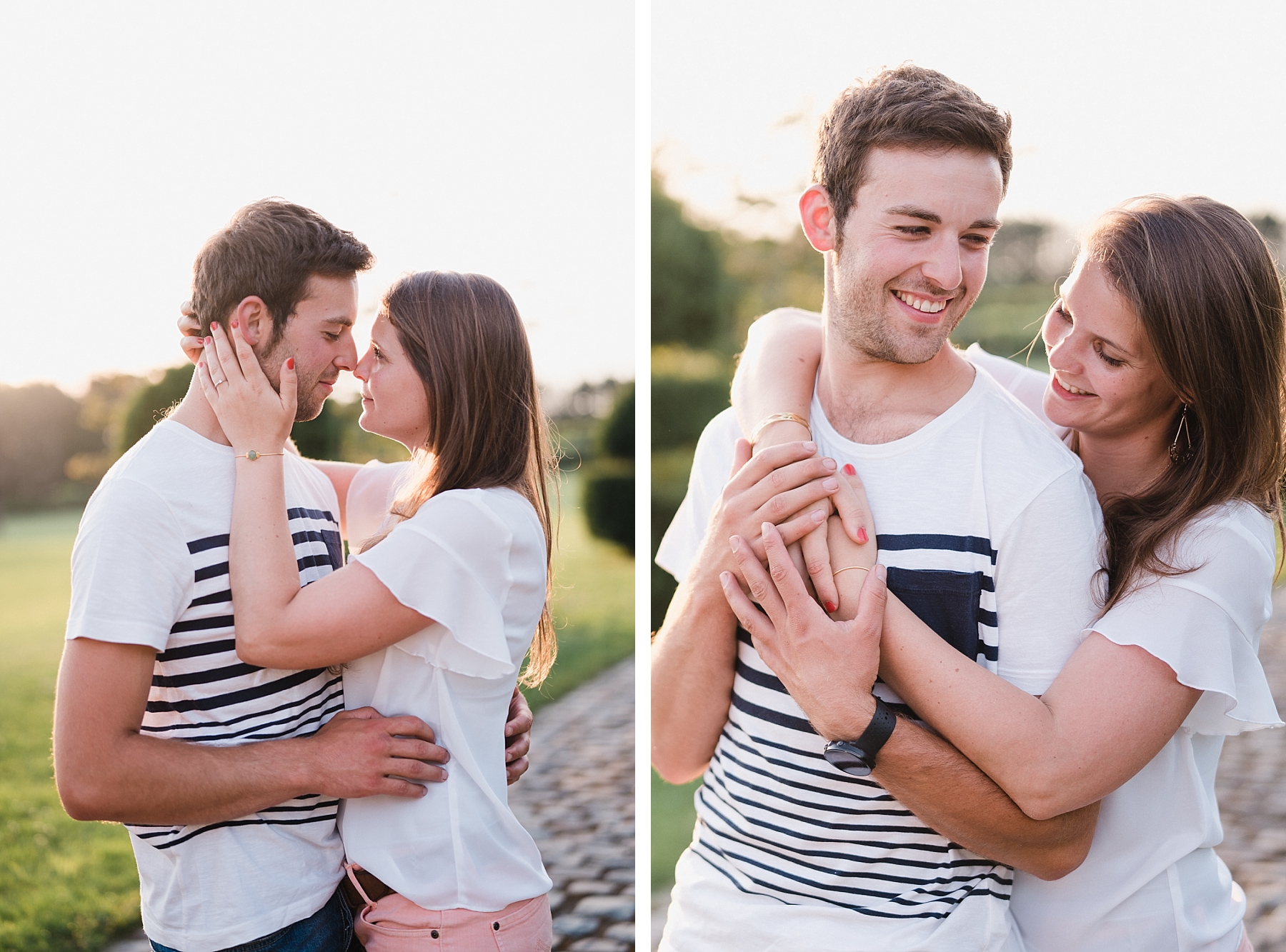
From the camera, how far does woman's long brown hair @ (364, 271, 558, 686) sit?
2.08 m

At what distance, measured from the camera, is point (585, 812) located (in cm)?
625

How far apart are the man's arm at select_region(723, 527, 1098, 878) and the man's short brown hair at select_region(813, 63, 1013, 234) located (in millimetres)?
832

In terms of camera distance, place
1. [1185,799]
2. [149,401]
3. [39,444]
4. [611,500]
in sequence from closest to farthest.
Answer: [1185,799], [149,401], [39,444], [611,500]

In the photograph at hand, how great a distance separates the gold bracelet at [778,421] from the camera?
208cm

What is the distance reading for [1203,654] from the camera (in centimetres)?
175

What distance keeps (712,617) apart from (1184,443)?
1.01 meters

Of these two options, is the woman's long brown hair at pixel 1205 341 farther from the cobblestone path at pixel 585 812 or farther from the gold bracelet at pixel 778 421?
the cobblestone path at pixel 585 812

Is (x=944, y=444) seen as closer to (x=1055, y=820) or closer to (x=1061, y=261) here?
(x=1055, y=820)

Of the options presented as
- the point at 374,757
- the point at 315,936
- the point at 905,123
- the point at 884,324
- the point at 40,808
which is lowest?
the point at 40,808

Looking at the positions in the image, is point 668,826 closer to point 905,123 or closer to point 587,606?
point 587,606

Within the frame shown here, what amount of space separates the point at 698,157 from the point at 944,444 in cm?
869

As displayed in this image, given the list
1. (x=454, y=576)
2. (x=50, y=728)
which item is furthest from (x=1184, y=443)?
(x=50, y=728)

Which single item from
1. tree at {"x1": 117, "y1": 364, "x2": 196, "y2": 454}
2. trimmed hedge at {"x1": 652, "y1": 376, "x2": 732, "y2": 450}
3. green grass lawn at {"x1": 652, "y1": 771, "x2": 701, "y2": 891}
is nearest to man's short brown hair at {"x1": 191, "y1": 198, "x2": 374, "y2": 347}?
green grass lawn at {"x1": 652, "y1": 771, "x2": 701, "y2": 891}

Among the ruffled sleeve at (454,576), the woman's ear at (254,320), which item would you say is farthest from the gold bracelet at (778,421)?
the woman's ear at (254,320)
